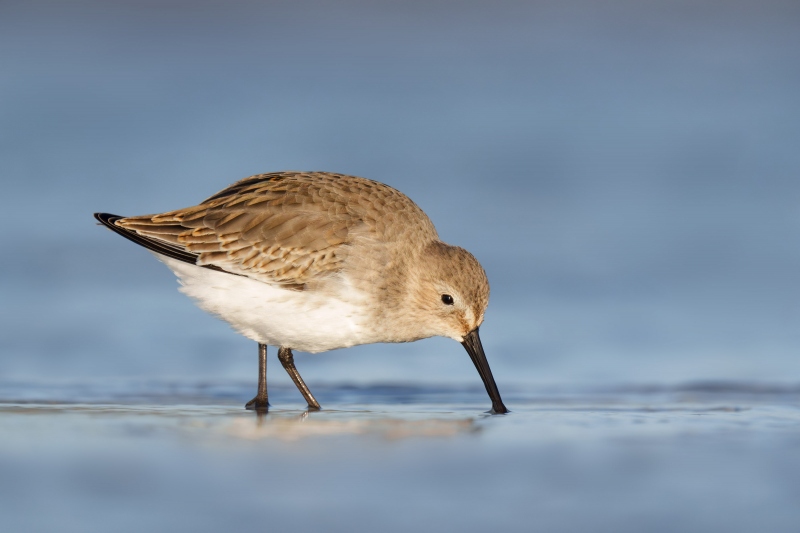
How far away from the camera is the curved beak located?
21.9 feet

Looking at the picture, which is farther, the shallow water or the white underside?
the white underside

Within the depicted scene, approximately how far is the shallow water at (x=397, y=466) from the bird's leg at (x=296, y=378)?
10 centimetres

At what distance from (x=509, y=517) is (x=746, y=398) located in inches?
138

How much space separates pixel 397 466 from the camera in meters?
4.76

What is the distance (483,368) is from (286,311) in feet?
4.35

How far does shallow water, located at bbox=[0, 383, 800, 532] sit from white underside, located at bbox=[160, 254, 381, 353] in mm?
441

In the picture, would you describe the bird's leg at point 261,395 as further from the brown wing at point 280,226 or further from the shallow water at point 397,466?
the brown wing at point 280,226

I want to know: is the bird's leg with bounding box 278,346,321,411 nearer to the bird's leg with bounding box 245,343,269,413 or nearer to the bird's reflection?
the bird's leg with bounding box 245,343,269,413

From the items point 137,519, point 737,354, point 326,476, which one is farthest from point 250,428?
point 737,354

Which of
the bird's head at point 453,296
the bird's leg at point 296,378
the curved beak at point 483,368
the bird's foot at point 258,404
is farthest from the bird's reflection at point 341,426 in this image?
the bird's head at point 453,296

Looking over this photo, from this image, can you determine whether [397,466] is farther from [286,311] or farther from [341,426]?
[286,311]

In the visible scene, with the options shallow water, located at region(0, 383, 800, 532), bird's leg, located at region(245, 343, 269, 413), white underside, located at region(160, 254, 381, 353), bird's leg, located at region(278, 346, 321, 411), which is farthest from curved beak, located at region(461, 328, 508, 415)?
bird's leg, located at region(245, 343, 269, 413)

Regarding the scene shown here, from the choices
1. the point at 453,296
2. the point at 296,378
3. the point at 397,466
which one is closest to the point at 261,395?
the point at 296,378

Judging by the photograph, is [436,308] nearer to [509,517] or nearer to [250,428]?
[250,428]
